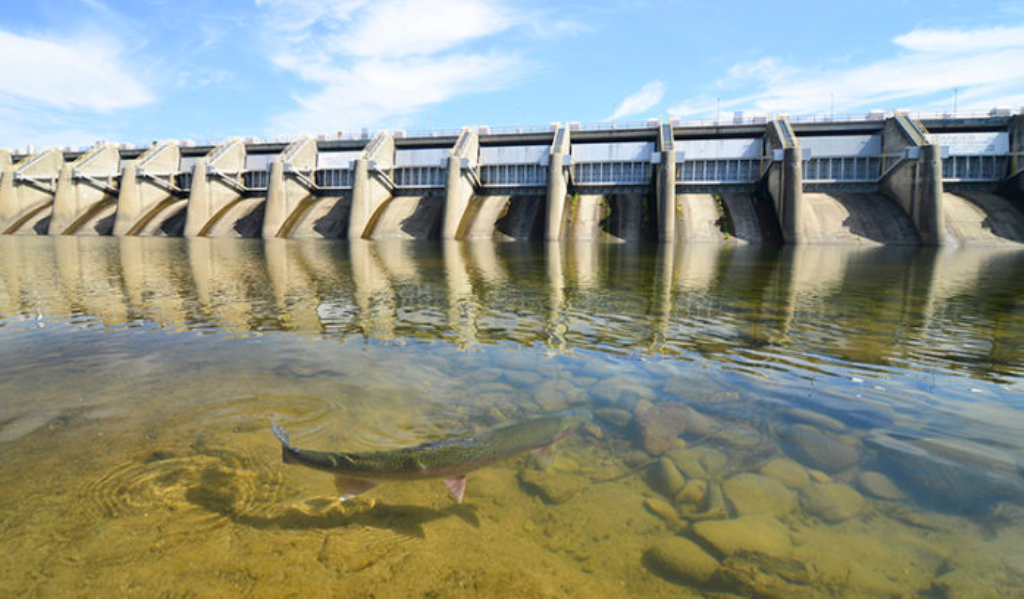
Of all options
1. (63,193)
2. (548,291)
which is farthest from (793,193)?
(63,193)

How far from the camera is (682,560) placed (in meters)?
3.18

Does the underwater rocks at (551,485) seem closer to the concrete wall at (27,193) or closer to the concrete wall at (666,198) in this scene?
the concrete wall at (666,198)

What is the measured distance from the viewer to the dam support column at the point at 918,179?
36.7m

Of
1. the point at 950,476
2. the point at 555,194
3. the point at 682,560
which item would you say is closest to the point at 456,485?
the point at 682,560

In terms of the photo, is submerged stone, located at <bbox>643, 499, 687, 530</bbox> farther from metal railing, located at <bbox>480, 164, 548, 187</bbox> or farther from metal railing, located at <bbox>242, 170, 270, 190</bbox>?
metal railing, located at <bbox>242, 170, 270, 190</bbox>

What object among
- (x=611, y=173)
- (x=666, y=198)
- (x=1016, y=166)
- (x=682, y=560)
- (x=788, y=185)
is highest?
(x=611, y=173)

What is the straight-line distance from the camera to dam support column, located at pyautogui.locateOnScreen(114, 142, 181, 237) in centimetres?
5222

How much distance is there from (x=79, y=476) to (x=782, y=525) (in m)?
5.23

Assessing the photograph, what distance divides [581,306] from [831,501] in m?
8.15

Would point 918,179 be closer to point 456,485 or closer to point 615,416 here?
point 615,416

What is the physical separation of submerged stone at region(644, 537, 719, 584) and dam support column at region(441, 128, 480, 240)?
42.8 meters

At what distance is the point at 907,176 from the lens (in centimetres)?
3903

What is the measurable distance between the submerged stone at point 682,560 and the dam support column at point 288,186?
50.9 metres

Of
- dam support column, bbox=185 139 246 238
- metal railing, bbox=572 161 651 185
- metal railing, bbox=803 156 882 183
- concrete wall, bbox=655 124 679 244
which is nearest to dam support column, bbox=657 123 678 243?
concrete wall, bbox=655 124 679 244
